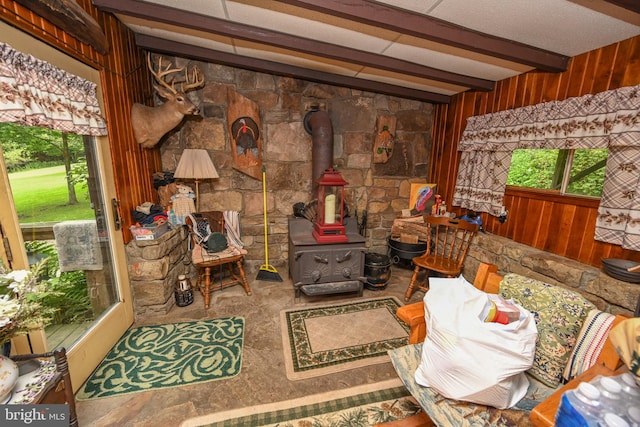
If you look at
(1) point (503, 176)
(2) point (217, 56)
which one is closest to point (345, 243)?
(1) point (503, 176)

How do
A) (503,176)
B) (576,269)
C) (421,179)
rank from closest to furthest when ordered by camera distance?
1. (576,269)
2. (503,176)
3. (421,179)

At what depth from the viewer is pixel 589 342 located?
124cm

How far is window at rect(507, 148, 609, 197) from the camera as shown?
2021 mm

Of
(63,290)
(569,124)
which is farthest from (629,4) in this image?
(63,290)

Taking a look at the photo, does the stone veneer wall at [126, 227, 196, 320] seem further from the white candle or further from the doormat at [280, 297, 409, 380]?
the white candle

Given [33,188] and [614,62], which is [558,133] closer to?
[614,62]

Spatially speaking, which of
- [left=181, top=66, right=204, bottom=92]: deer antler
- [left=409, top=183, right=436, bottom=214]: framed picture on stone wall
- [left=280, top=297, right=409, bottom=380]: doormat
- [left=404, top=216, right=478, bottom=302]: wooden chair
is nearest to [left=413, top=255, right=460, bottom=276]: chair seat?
[left=404, top=216, right=478, bottom=302]: wooden chair

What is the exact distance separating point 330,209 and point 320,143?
0.81 m

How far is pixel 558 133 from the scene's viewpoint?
2.08m

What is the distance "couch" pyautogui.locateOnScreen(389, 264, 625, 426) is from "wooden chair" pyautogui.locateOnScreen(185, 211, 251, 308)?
183 cm

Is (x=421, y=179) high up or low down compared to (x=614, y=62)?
down

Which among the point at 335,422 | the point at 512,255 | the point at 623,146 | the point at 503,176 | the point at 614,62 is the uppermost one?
the point at 614,62

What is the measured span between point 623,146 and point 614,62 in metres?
0.61

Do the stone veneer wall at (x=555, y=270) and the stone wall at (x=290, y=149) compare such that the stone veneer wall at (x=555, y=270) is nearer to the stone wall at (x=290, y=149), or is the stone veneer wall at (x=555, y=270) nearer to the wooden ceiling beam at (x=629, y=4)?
the stone wall at (x=290, y=149)
